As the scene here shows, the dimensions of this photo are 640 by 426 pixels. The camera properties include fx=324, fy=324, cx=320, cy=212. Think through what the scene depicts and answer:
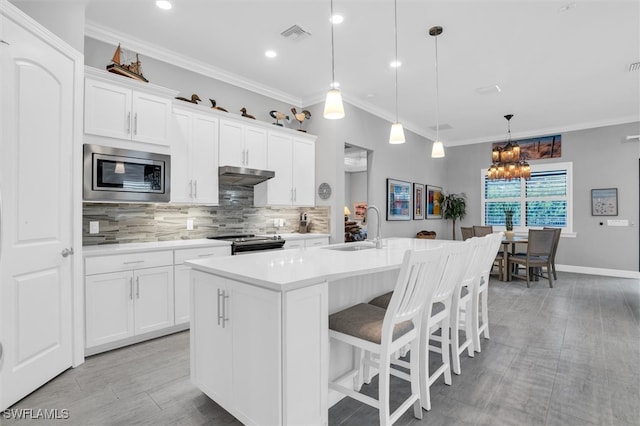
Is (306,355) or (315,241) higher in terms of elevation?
(315,241)

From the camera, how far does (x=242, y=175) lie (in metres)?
3.95

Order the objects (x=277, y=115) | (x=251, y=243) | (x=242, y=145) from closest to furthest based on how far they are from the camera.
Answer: (x=251, y=243), (x=242, y=145), (x=277, y=115)

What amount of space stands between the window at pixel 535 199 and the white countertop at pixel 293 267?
644 cm

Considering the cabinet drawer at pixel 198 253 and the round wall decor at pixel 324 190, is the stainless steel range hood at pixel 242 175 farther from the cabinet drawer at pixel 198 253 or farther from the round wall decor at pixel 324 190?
the round wall decor at pixel 324 190

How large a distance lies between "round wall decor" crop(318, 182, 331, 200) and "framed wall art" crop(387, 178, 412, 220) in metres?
1.53

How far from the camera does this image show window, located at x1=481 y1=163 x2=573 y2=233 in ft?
22.8

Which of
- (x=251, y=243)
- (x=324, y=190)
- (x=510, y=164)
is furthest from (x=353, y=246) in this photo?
(x=510, y=164)

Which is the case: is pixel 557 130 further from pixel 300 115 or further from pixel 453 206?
pixel 300 115

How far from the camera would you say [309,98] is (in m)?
5.21

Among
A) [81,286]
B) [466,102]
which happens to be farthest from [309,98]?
[81,286]

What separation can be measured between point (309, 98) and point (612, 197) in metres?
6.25

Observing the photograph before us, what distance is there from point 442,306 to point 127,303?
268 centimetres

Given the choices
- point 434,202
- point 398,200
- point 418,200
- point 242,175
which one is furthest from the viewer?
point 434,202

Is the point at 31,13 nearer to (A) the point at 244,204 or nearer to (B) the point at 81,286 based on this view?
(B) the point at 81,286
